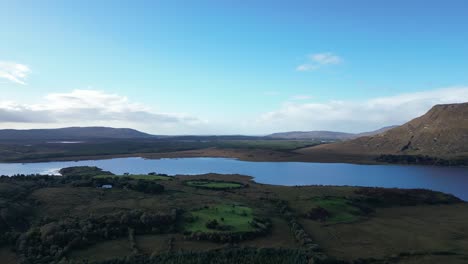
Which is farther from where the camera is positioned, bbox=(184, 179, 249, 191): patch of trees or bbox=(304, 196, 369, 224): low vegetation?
bbox=(184, 179, 249, 191): patch of trees

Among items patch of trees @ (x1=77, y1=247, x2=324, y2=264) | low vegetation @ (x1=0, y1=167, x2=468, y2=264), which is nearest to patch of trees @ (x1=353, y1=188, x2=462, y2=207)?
low vegetation @ (x1=0, y1=167, x2=468, y2=264)

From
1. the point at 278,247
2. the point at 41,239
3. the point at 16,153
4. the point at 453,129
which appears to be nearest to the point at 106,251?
the point at 41,239

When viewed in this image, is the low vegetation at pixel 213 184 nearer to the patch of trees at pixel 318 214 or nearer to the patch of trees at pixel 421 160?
the patch of trees at pixel 318 214

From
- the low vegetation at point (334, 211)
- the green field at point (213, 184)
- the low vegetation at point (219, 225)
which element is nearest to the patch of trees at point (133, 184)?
the low vegetation at point (219, 225)

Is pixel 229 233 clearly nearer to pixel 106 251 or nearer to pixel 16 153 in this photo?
pixel 106 251

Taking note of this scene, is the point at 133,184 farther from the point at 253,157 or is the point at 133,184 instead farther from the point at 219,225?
the point at 253,157

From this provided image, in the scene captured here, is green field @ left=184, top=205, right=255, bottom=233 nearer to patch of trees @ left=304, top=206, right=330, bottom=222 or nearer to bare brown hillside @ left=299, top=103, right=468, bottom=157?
patch of trees @ left=304, top=206, right=330, bottom=222

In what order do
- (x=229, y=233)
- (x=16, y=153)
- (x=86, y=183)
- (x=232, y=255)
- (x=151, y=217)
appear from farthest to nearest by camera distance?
(x=16, y=153) < (x=86, y=183) < (x=151, y=217) < (x=229, y=233) < (x=232, y=255)
